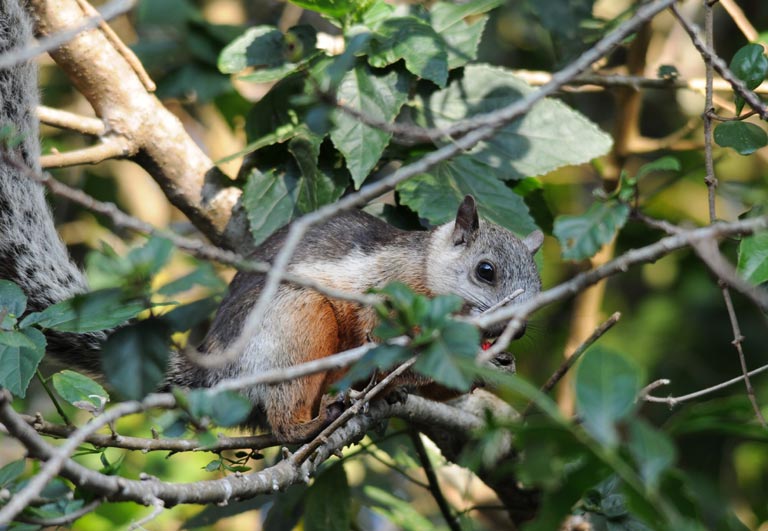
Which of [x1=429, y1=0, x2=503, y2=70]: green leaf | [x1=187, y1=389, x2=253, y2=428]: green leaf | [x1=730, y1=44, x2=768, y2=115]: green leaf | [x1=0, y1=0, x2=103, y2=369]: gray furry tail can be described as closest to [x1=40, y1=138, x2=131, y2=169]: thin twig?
[x1=0, y1=0, x2=103, y2=369]: gray furry tail

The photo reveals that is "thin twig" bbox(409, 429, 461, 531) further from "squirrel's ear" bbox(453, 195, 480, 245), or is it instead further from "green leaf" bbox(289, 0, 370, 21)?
"green leaf" bbox(289, 0, 370, 21)

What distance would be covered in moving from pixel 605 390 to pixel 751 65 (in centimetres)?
129

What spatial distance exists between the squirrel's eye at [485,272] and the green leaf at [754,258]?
98 cm

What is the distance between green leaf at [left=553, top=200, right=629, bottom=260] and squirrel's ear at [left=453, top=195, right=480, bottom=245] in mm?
1116

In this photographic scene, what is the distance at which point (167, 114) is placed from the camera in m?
3.05

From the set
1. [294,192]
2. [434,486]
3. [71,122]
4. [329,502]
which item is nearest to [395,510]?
[434,486]

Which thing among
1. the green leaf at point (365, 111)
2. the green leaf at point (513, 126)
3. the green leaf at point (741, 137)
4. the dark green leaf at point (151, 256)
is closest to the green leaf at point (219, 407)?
the dark green leaf at point (151, 256)

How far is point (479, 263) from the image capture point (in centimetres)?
286

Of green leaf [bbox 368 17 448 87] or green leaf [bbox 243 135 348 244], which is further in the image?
green leaf [bbox 243 135 348 244]

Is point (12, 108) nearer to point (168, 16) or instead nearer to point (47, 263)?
point (47, 263)

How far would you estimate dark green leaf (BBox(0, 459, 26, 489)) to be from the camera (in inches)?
68.5

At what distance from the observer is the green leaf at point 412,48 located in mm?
2689

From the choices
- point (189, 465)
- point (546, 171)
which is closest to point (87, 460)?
point (189, 465)

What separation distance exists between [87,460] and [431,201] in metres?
1.90
